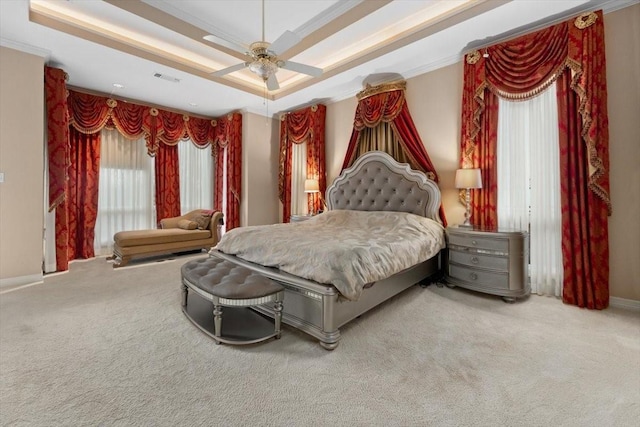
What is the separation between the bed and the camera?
7.26 ft

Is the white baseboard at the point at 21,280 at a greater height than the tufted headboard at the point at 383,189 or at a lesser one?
lesser

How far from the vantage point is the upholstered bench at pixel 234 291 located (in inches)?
84.5

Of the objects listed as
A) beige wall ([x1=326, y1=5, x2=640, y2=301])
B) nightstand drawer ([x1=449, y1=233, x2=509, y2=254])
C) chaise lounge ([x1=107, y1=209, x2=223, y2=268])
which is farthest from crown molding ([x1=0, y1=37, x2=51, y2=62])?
beige wall ([x1=326, y1=5, x2=640, y2=301])

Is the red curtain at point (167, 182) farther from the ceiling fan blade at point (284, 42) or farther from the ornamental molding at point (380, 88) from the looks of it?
the ceiling fan blade at point (284, 42)

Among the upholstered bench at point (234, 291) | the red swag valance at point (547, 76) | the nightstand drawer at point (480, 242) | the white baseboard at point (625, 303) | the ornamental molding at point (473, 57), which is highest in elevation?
the ornamental molding at point (473, 57)

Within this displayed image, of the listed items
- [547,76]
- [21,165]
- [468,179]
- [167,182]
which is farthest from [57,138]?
[547,76]

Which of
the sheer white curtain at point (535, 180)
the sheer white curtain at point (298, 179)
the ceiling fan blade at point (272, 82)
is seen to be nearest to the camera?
the sheer white curtain at point (535, 180)

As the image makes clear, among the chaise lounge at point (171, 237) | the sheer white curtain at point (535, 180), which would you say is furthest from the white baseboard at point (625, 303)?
the chaise lounge at point (171, 237)

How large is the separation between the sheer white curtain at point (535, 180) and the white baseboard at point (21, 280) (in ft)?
19.5

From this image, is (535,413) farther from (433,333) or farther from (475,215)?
(475,215)

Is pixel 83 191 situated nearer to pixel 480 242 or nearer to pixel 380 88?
pixel 380 88

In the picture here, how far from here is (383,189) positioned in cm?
445

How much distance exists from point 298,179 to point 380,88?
2.55 metres

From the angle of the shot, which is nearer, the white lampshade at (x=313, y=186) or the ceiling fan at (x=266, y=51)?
the ceiling fan at (x=266, y=51)
